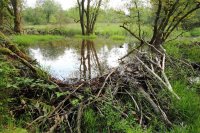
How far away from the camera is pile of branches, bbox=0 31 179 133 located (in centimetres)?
415

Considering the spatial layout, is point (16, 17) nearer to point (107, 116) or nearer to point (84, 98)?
point (84, 98)

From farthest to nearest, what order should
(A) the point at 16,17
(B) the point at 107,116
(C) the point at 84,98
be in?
1. (A) the point at 16,17
2. (C) the point at 84,98
3. (B) the point at 107,116

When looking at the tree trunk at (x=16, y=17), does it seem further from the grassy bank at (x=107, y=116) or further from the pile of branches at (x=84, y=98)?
the grassy bank at (x=107, y=116)

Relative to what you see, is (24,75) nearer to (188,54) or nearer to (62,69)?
(62,69)

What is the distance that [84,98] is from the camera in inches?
184

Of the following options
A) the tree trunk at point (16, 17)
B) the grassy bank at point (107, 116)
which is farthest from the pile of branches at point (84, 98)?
the tree trunk at point (16, 17)

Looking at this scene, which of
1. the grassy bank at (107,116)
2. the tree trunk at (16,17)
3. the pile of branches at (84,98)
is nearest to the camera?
the grassy bank at (107,116)

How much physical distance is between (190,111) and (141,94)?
0.80 meters

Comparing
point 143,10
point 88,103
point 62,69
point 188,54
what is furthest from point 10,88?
point 143,10

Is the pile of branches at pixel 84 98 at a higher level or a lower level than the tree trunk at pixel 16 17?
lower

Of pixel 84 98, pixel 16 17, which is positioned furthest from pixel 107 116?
pixel 16 17

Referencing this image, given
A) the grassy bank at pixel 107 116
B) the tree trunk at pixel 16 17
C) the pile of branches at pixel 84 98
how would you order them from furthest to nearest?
1. the tree trunk at pixel 16 17
2. the pile of branches at pixel 84 98
3. the grassy bank at pixel 107 116

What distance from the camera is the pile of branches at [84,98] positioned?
415 centimetres

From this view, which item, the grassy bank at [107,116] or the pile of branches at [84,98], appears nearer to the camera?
the grassy bank at [107,116]
